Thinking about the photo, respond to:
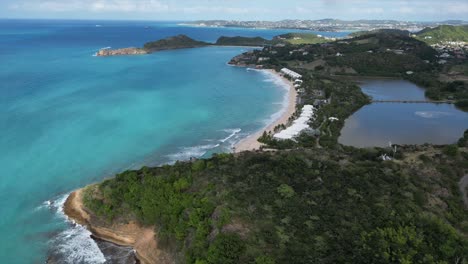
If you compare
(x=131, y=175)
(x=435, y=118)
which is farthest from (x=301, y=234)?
(x=435, y=118)

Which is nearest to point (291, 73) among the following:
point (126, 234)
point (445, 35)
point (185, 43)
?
point (126, 234)

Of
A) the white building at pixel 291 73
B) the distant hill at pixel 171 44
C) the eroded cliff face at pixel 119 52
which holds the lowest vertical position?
the white building at pixel 291 73

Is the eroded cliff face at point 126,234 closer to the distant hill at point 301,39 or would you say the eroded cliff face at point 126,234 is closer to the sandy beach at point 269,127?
the sandy beach at point 269,127

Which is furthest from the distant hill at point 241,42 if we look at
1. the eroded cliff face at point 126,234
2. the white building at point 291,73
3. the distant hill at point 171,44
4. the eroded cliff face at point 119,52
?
the eroded cliff face at point 126,234

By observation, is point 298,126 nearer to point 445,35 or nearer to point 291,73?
point 291,73

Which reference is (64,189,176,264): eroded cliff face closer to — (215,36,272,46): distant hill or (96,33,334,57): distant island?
(96,33,334,57): distant island

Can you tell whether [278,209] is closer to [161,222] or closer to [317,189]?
[317,189]

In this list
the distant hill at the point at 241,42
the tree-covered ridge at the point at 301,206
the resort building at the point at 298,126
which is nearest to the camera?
the tree-covered ridge at the point at 301,206
